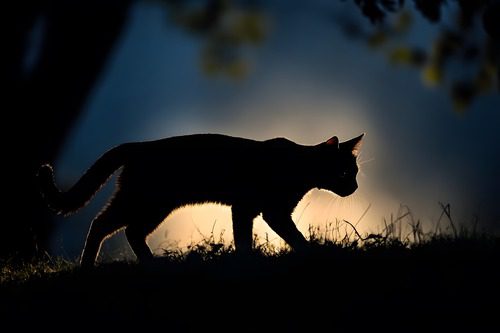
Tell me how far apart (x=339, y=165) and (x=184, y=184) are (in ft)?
4.63

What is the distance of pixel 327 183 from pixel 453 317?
8.88 feet

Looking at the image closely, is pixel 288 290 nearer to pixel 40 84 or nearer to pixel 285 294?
pixel 285 294

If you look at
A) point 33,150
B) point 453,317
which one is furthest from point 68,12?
point 453,317

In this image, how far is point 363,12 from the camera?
6.12 metres

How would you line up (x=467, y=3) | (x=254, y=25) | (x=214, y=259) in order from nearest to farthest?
(x=214, y=259)
(x=467, y=3)
(x=254, y=25)

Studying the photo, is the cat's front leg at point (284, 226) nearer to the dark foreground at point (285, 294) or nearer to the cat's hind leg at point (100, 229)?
the dark foreground at point (285, 294)

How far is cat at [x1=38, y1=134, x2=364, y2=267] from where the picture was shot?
6.30m

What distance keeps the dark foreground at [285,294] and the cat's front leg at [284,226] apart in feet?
2.43

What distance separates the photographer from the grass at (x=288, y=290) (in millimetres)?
4383

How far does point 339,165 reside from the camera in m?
6.87

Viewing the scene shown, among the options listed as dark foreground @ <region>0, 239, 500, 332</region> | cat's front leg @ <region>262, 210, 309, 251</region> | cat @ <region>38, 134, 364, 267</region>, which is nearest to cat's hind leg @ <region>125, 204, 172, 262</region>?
cat @ <region>38, 134, 364, 267</region>

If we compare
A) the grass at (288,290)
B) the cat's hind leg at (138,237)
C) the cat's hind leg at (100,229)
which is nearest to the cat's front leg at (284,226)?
the grass at (288,290)

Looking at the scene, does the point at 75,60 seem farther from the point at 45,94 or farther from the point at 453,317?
the point at 453,317

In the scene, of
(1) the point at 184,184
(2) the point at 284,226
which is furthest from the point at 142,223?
(2) the point at 284,226
